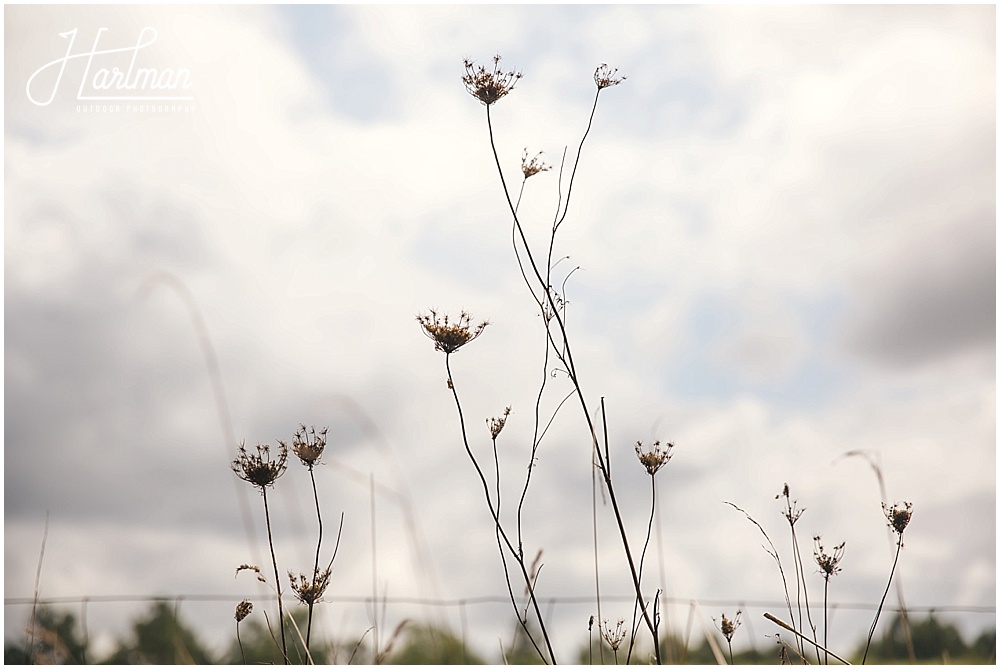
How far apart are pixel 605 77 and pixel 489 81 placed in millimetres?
281

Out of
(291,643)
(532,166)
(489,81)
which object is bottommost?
(291,643)

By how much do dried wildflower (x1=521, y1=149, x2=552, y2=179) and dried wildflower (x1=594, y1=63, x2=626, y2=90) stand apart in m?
0.24

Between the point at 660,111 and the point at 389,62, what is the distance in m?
0.95

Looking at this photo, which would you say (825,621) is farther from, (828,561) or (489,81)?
(489,81)

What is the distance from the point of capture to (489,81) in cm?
198

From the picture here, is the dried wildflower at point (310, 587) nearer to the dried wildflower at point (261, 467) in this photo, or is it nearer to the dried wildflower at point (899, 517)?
the dried wildflower at point (261, 467)

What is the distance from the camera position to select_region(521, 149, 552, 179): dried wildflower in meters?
1.96

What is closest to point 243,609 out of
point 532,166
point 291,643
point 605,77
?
point 532,166

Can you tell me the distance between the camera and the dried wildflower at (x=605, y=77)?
79.7 inches

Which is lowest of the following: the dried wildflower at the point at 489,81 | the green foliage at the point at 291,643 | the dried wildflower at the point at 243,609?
the green foliage at the point at 291,643

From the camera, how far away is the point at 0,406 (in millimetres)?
2496

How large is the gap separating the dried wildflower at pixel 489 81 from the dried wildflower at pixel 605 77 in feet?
0.66

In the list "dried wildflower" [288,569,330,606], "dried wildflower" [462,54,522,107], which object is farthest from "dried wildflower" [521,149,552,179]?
"dried wildflower" [288,569,330,606]

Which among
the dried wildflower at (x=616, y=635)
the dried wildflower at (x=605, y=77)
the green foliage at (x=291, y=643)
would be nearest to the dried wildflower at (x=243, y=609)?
the green foliage at (x=291, y=643)
